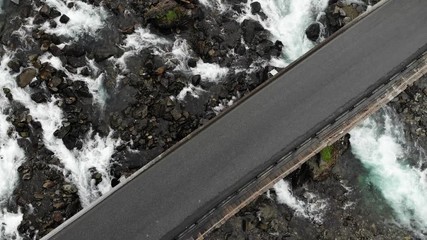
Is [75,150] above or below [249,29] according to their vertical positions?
below

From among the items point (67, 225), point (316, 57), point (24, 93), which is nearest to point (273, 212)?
point (316, 57)

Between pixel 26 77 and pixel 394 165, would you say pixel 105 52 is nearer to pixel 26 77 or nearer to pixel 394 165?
pixel 26 77

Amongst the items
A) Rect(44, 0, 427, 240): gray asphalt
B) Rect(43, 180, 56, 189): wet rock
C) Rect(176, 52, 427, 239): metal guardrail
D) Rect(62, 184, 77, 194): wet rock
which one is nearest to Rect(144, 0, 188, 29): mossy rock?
Rect(44, 0, 427, 240): gray asphalt

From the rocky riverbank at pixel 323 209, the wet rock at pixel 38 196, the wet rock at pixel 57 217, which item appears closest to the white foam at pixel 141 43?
the wet rock at pixel 38 196

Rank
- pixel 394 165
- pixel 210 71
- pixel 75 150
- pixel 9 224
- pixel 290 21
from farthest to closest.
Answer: pixel 290 21, pixel 394 165, pixel 210 71, pixel 75 150, pixel 9 224

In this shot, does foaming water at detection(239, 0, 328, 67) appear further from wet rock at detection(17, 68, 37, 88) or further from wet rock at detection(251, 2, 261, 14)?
wet rock at detection(17, 68, 37, 88)

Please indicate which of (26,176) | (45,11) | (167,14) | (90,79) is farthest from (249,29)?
(26,176)

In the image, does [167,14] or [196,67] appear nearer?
[167,14]
